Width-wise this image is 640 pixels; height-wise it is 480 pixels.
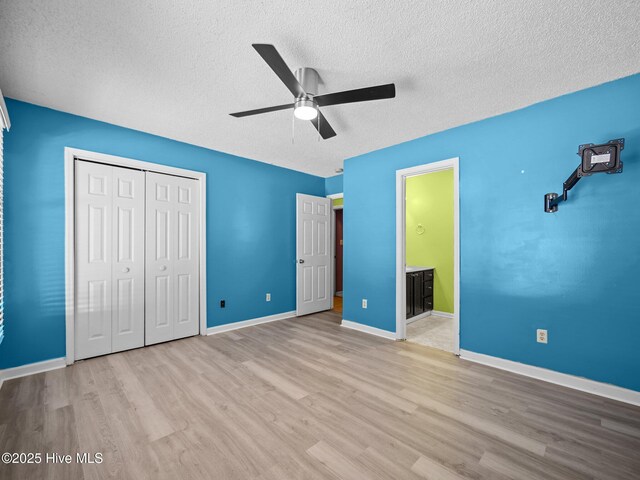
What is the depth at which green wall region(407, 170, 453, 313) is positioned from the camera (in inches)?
187

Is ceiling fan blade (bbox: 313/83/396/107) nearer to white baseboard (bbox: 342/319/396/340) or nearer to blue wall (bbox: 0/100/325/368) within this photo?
blue wall (bbox: 0/100/325/368)

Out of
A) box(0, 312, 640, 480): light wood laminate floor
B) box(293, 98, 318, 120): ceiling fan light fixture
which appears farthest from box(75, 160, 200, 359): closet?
box(293, 98, 318, 120): ceiling fan light fixture

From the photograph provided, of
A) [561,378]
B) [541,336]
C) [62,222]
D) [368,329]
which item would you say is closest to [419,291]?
[368,329]

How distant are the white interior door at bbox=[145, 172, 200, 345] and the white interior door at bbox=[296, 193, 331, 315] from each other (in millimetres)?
1668

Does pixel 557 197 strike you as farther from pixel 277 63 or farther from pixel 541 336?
pixel 277 63

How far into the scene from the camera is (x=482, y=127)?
2914 mm

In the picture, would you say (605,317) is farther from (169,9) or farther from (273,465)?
(169,9)

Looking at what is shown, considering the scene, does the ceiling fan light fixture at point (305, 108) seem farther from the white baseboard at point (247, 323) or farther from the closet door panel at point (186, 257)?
the white baseboard at point (247, 323)

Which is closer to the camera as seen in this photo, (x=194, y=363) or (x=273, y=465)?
(x=273, y=465)

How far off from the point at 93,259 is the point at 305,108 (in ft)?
9.06

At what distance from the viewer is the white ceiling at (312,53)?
157cm

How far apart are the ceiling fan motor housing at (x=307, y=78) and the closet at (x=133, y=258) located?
90.3 inches

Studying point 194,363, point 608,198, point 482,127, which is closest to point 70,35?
point 194,363

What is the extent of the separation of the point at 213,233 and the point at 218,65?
233cm
